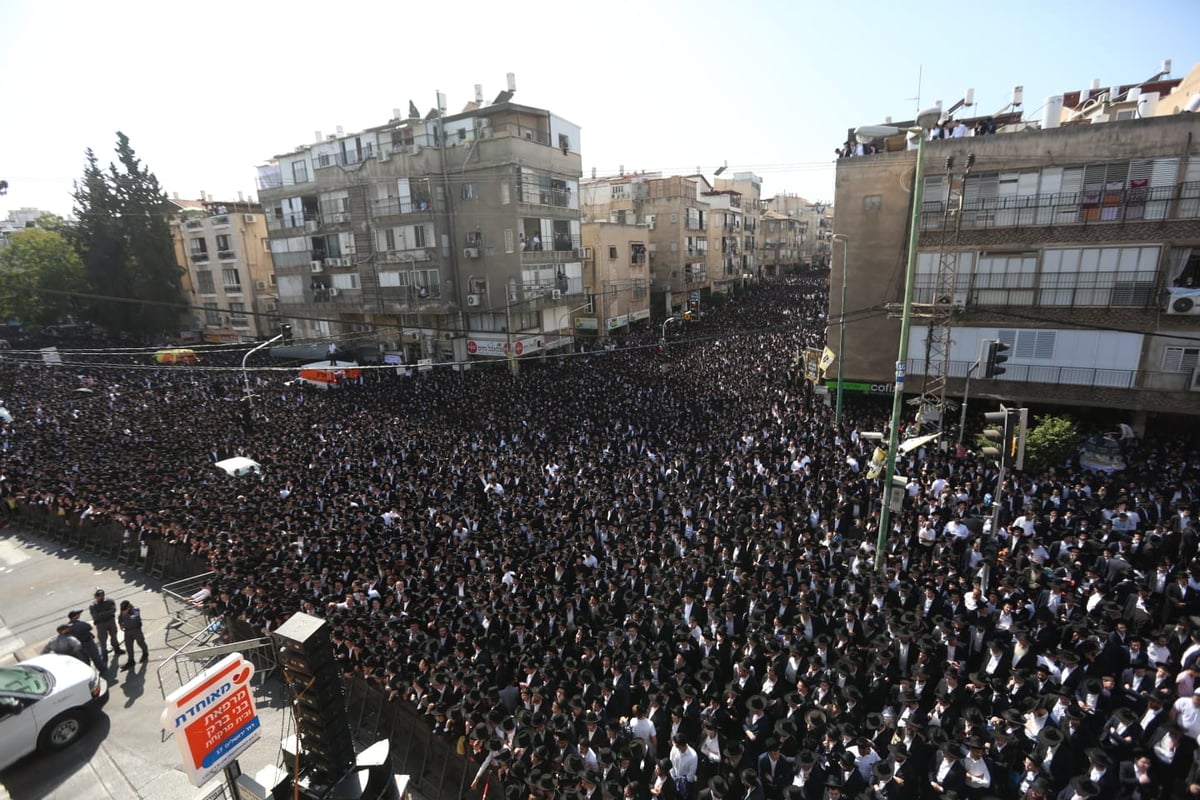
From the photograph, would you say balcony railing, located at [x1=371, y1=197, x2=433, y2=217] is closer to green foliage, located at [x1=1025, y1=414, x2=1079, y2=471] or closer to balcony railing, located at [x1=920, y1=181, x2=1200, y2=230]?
balcony railing, located at [x1=920, y1=181, x2=1200, y2=230]

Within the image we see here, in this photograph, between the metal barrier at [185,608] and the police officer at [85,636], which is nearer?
the police officer at [85,636]

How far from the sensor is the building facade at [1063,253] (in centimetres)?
1501

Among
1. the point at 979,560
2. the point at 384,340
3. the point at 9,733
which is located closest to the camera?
the point at 9,733

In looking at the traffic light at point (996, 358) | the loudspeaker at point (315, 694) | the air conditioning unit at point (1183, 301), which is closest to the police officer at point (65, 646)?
the loudspeaker at point (315, 694)

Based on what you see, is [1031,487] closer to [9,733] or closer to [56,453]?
[9,733]

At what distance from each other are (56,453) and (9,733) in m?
14.4

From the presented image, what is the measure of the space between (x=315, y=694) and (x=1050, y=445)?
15.7 metres

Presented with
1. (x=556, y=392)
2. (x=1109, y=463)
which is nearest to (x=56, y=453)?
(x=556, y=392)

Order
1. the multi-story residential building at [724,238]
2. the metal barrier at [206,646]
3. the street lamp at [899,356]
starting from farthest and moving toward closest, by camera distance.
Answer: the multi-story residential building at [724,238], the street lamp at [899,356], the metal barrier at [206,646]

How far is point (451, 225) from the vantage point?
31.8 meters

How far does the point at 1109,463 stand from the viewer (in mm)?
14164

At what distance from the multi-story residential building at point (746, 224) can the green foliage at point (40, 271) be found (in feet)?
182

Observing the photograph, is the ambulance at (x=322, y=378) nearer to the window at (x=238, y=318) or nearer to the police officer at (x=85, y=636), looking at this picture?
the police officer at (x=85, y=636)

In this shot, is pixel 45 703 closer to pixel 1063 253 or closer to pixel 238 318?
pixel 1063 253
